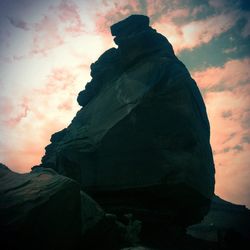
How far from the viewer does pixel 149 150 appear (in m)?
17.0

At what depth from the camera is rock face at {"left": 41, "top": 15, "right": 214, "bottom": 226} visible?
53.9 feet

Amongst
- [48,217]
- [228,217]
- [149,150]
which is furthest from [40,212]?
[228,217]

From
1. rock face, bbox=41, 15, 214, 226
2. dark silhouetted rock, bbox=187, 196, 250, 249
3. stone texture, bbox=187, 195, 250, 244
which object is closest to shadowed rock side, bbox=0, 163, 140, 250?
rock face, bbox=41, 15, 214, 226

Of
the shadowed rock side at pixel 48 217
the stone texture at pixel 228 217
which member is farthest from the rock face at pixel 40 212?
the stone texture at pixel 228 217

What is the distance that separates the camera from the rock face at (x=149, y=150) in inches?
647

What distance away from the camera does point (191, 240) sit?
15844 mm

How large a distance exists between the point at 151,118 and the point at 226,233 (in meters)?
9.76

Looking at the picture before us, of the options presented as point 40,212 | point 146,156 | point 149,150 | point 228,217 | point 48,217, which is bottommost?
point 48,217

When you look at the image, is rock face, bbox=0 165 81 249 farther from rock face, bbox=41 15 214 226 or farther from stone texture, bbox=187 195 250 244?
stone texture, bbox=187 195 250 244

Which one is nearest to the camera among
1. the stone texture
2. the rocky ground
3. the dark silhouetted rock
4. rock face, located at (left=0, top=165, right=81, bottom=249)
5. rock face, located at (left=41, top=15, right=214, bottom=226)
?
rock face, located at (left=0, top=165, right=81, bottom=249)

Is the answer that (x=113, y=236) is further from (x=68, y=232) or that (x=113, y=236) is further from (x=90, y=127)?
(x=90, y=127)

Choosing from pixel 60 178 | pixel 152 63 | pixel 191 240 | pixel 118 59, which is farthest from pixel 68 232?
pixel 118 59

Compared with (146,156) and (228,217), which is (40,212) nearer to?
(146,156)

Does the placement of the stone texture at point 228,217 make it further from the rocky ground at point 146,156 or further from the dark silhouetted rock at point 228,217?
the rocky ground at point 146,156
